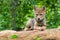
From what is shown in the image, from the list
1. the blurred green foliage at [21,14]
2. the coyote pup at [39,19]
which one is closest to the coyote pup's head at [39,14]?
the coyote pup at [39,19]

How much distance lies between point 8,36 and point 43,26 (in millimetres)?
1528

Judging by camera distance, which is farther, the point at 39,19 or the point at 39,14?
the point at 39,14

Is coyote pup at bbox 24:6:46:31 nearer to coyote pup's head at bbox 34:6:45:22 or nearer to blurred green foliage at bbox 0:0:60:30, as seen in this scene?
coyote pup's head at bbox 34:6:45:22

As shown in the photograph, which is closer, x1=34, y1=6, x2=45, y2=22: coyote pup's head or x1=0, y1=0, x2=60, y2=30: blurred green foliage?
x1=34, y1=6, x2=45, y2=22: coyote pup's head

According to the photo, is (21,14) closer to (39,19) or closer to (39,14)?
(39,14)

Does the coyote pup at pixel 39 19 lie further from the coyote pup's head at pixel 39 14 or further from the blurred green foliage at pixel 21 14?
the blurred green foliage at pixel 21 14

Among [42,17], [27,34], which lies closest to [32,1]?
[42,17]

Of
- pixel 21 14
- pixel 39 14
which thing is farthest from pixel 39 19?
pixel 21 14

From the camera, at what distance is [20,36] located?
9352mm

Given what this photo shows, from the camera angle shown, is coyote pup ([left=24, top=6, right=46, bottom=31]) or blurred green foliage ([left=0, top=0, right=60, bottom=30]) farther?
blurred green foliage ([left=0, top=0, right=60, bottom=30])

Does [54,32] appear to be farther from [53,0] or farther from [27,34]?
[53,0]

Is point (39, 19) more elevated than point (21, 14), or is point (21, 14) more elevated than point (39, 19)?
point (21, 14)

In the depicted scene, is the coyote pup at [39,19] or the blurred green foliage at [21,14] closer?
the coyote pup at [39,19]

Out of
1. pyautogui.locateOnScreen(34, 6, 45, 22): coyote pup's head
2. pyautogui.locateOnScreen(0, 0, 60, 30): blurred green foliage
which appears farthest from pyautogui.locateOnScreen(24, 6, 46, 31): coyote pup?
pyautogui.locateOnScreen(0, 0, 60, 30): blurred green foliage
